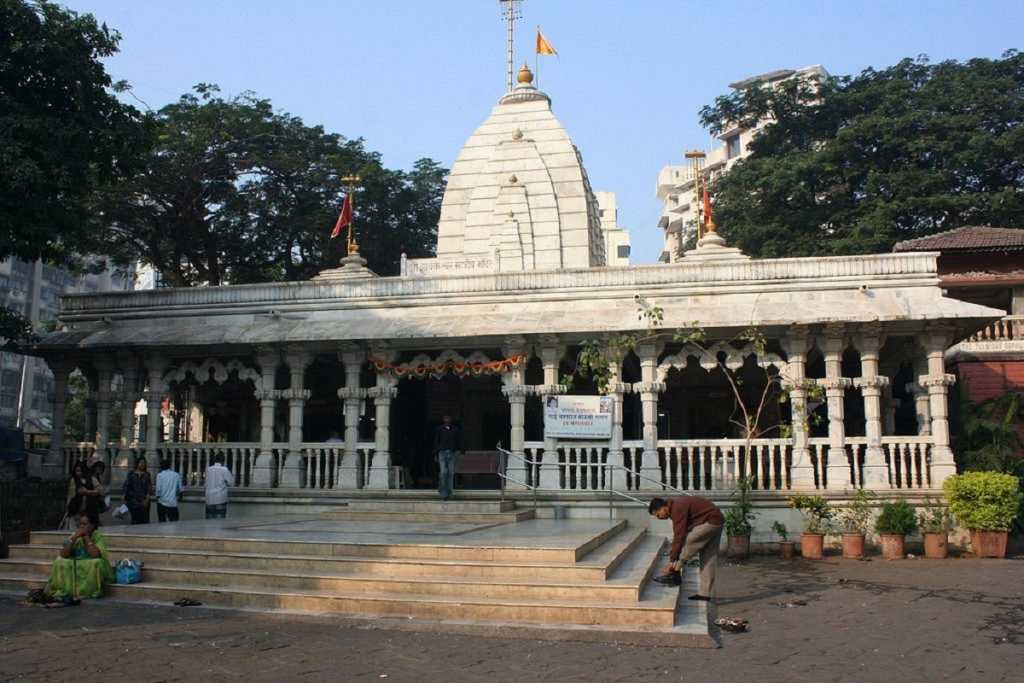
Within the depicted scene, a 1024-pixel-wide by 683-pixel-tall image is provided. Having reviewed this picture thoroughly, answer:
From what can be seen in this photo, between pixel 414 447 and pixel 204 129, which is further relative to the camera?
pixel 204 129

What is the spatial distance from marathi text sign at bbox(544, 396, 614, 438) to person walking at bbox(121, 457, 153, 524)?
6886mm

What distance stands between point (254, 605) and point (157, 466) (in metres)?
9.87

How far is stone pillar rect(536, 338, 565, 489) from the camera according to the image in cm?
1686

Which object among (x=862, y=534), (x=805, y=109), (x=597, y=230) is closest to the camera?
(x=862, y=534)

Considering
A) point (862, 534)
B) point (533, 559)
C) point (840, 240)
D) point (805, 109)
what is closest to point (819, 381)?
point (862, 534)

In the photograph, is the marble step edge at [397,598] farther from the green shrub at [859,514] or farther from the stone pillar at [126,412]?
the stone pillar at [126,412]

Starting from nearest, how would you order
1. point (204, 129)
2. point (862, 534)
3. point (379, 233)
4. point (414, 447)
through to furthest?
point (862, 534) → point (414, 447) → point (204, 129) → point (379, 233)

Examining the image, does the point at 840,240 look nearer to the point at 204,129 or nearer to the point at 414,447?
the point at 414,447

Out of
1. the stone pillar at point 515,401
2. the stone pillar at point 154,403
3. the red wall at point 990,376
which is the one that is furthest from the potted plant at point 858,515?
the stone pillar at point 154,403

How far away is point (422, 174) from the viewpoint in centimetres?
4019

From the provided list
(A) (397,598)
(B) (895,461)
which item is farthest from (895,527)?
(A) (397,598)

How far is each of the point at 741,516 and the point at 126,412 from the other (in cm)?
1262

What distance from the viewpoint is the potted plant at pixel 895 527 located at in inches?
577

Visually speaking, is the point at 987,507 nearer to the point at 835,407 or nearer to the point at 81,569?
the point at 835,407
